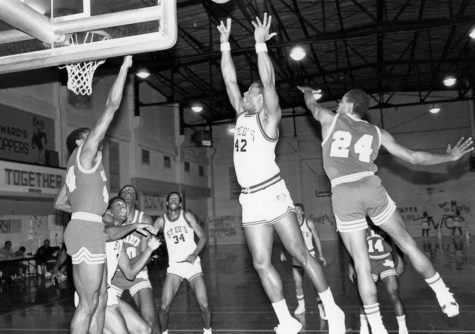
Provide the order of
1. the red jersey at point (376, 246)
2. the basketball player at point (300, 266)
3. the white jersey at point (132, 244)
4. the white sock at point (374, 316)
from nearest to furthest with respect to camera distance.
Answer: the white sock at point (374, 316)
the white jersey at point (132, 244)
the red jersey at point (376, 246)
the basketball player at point (300, 266)

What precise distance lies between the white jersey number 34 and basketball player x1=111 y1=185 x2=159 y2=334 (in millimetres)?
2291

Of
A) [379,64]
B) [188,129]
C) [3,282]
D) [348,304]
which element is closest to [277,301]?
[348,304]

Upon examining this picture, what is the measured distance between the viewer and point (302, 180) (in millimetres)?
32188

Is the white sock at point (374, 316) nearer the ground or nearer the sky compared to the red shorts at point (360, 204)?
nearer the ground

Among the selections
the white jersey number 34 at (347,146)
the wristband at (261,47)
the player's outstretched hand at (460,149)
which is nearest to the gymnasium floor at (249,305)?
the player's outstretched hand at (460,149)

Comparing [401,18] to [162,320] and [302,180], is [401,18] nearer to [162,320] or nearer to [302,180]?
[302,180]

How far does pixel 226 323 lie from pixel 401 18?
54.6 feet

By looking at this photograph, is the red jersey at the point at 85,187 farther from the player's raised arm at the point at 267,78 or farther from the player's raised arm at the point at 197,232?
the player's raised arm at the point at 197,232

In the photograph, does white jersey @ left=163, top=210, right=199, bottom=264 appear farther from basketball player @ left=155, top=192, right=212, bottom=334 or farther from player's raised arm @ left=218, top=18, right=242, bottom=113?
player's raised arm @ left=218, top=18, right=242, bottom=113

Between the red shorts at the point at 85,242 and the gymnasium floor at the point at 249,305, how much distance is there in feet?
11.1

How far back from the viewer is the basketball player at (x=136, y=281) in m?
5.83

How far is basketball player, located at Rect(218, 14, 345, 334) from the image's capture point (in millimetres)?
4527

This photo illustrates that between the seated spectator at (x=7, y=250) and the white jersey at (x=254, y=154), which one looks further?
the seated spectator at (x=7, y=250)

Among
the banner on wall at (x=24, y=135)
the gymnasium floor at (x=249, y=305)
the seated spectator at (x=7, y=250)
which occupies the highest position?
the banner on wall at (x=24, y=135)
